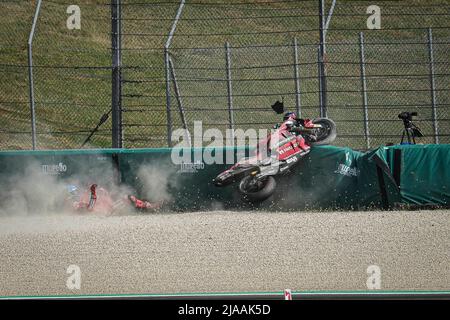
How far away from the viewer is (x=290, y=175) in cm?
1217

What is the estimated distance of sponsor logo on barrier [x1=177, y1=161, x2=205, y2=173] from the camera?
12.4m

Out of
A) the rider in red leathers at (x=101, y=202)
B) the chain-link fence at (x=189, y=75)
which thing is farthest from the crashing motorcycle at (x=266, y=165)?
the chain-link fence at (x=189, y=75)

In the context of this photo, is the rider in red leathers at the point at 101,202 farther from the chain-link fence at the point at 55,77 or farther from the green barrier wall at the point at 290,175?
the chain-link fence at the point at 55,77

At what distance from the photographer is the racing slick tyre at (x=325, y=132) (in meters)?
12.8

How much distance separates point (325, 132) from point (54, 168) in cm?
458

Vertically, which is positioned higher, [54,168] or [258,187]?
[54,168]

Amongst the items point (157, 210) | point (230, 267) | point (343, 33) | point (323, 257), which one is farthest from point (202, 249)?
point (343, 33)

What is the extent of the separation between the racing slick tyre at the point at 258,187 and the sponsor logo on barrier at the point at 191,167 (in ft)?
2.46

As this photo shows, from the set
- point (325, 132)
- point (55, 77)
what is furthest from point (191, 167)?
point (55, 77)

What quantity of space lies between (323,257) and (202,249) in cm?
149

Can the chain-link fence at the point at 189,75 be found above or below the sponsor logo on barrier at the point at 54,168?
above

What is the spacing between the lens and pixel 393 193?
11.7 metres

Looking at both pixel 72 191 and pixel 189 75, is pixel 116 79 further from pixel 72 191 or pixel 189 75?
pixel 189 75

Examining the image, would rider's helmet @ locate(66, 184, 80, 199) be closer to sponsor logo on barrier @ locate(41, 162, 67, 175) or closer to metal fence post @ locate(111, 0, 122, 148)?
sponsor logo on barrier @ locate(41, 162, 67, 175)
